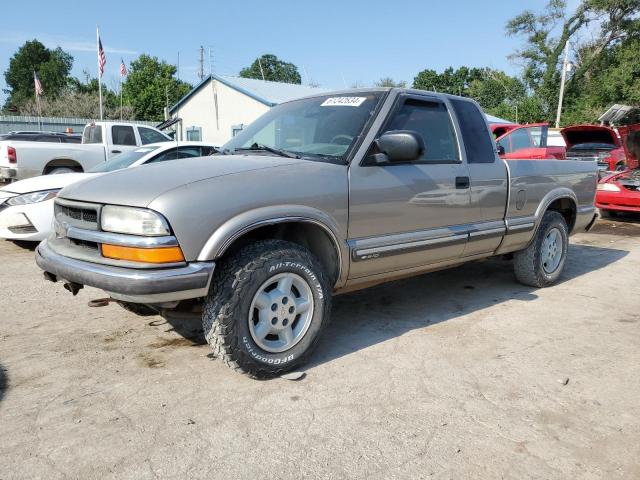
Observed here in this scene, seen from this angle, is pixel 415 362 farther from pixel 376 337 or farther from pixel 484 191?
pixel 484 191

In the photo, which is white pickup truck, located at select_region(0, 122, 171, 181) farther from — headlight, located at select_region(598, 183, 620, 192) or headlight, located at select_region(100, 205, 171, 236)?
headlight, located at select_region(598, 183, 620, 192)

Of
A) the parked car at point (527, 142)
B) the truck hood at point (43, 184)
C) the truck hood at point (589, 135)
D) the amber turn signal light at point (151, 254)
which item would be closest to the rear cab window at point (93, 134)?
the truck hood at point (43, 184)

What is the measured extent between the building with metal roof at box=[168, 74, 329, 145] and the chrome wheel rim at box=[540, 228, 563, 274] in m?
19.9

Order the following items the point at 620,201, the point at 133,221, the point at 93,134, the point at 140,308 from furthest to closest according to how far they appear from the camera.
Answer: the point at 93,134 < the point at 620,201 < the point at 140,308 < the point at 133,221

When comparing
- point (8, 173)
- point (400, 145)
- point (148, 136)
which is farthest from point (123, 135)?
point (400, 145)

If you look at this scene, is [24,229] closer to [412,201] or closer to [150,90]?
[412,201]

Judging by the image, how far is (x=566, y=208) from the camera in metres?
5.66

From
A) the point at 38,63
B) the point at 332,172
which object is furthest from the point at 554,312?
the point at 38,63

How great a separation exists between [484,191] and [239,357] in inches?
100

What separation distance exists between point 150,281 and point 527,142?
1122 cm

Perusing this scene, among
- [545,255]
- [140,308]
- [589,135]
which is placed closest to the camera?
[140,308]

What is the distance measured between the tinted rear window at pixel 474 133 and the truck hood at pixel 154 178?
65.8 inches

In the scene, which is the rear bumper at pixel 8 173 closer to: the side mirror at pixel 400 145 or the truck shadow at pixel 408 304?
the truck shadow at pixel 408 304

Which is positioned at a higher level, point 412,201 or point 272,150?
point 272,150
